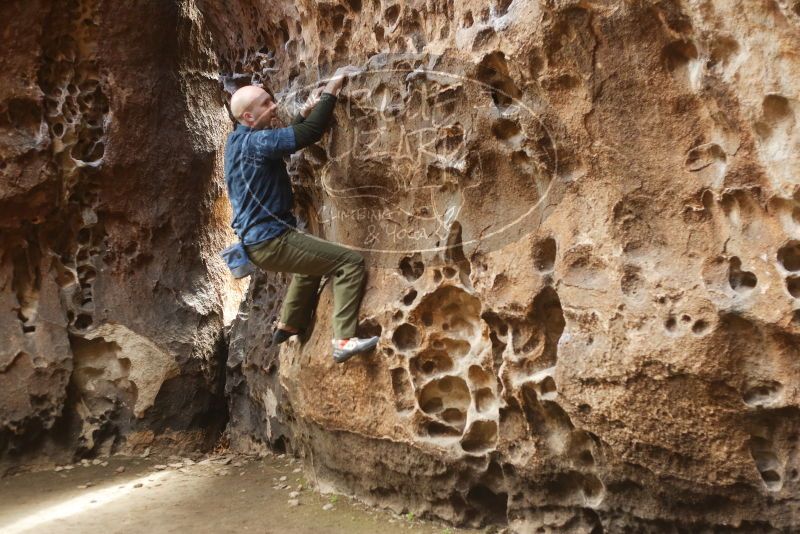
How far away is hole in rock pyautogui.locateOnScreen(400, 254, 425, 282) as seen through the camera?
3738 millimetres

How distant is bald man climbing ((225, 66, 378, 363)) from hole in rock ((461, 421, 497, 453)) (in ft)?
1.91

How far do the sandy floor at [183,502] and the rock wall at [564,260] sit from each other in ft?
0.61

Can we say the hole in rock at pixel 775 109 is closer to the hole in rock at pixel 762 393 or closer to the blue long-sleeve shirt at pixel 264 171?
the hole in rock at pixel 762 393

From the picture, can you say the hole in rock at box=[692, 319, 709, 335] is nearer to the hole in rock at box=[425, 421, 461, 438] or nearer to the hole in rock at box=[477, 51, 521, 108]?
the hole in rock at box=[477, 51, 521, 108]

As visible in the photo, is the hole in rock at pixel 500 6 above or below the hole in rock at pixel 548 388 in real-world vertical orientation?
above

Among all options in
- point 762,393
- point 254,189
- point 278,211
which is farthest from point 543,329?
point 254,189

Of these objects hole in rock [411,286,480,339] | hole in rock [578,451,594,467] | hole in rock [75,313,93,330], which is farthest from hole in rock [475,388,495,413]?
hole in rock [75,313,93,330]

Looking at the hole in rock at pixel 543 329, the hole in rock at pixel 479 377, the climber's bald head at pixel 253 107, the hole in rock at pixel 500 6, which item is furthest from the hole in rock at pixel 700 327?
the climber's bald head at pixel 253 107

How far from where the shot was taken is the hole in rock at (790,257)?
104 inches

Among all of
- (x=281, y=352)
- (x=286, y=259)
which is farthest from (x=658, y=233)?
(x=281, y=352)

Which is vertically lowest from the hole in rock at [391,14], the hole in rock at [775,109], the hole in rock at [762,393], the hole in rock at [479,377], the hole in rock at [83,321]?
the hole in rock at [762,393]

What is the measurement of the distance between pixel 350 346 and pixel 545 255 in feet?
3.34

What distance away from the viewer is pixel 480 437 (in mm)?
3574

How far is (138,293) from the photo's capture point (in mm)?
5492
